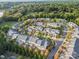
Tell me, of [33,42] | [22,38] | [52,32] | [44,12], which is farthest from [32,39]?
[44,12]

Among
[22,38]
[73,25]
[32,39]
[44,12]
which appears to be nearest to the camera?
[32,39]

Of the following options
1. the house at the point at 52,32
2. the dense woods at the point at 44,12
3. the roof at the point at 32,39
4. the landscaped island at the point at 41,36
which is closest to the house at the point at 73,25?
the landscaped island at the point at 41,36

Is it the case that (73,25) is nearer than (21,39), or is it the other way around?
(21,39)

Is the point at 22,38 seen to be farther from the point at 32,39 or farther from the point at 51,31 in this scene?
the point at 51,31

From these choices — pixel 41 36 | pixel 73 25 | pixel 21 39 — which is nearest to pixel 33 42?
pixel 21 39

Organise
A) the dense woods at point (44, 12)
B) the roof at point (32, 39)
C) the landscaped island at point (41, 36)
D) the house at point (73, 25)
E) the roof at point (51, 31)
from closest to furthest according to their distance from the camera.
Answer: the landscaped island at point (41, 36) → the roof at point (32, 39) → the roof at point (51, 31) → the house at point (73, 25) → the dense woods at point (44, 12)

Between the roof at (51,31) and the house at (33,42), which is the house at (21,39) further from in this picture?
the roof at (51,31)

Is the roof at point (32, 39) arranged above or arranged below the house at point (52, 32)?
above

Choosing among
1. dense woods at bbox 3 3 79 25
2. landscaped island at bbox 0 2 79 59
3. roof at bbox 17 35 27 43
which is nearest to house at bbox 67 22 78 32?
landscaped island at bbox 0 2 79 59

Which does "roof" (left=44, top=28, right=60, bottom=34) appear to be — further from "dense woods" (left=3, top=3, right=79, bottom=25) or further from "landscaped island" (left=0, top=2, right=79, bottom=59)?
"dense woods" (left=3, top=3, right=79, bottom=25)

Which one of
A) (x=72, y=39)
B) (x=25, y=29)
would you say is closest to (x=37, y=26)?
(x=25, y=29)

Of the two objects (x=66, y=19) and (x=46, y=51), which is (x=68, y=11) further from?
(x=46, y=51)

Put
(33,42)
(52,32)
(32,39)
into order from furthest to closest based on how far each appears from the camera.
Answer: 1. (52,32)
2. (32,39)
3. (33,42)
